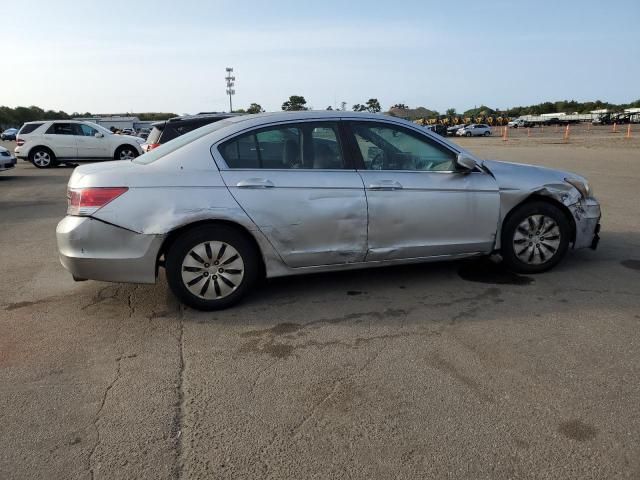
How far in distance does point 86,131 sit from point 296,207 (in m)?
17.1

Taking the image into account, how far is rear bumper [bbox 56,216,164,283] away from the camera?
4098 mm

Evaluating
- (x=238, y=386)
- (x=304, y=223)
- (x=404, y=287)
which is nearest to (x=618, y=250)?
(x=404, y=287)

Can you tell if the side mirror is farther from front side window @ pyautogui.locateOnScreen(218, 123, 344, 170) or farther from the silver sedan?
front side window @ pyautogui.locateOnScreen(218, 123, 344, 170)

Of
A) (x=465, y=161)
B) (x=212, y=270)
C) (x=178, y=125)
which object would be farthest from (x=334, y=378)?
(x=178, y=125)

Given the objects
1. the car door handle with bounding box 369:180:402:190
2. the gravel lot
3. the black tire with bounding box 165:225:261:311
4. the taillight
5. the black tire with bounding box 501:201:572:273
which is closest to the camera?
the gravel lot

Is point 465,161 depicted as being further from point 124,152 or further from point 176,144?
point 124,152

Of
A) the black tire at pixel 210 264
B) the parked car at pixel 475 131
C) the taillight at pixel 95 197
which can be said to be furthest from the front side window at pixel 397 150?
the parked car at pixel 475 131

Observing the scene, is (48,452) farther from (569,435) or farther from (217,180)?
(569,435)

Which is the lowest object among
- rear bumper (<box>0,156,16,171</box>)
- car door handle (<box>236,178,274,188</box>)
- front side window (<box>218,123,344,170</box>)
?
rear bumper (<box>0,156,16,171</box>)

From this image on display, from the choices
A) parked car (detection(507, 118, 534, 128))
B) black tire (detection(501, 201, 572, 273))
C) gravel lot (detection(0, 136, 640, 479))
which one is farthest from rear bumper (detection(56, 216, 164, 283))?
parked car (detection(507, 118, 534, 128))

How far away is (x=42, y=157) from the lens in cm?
1919

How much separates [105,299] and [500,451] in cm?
357

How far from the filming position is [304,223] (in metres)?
4.37

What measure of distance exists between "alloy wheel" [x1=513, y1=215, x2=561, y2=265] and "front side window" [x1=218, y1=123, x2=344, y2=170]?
6.22 feet
